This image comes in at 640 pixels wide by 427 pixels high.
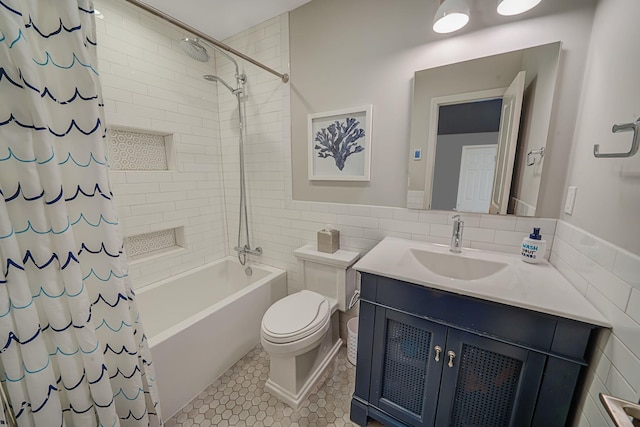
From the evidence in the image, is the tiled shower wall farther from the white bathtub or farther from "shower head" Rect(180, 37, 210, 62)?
"shower head" Rect(180, 37, 210, 62)

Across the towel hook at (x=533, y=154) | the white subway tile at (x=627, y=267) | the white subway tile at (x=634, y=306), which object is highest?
the towel hook at (x=533, y=154)

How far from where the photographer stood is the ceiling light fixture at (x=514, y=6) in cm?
104

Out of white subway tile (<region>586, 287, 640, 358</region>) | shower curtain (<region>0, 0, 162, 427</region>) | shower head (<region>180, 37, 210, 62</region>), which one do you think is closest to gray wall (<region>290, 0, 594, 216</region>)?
white subway tile (<region>586, 287, 640, 358</region>)

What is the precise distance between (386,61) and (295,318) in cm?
165

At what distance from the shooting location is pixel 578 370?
0.78 metres

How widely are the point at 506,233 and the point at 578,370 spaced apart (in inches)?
25.5

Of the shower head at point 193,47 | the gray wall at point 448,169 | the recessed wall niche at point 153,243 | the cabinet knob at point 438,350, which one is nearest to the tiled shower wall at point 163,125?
the recessed wall niche at point 153,243

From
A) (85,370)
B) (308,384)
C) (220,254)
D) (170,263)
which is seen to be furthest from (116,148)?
(308,384)

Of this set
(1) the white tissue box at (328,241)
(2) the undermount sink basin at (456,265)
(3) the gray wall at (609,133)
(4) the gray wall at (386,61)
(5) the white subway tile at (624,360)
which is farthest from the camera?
(1) the white tissue box at (328,241)

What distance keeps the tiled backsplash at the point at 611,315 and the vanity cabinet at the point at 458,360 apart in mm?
44

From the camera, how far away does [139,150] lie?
1.80 metres

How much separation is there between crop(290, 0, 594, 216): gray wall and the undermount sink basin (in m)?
0.37

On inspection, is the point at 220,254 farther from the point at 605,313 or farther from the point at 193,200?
the point at 605,313

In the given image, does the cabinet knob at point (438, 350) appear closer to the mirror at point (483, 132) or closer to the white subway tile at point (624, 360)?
the white subway tile at point (624, 360)
